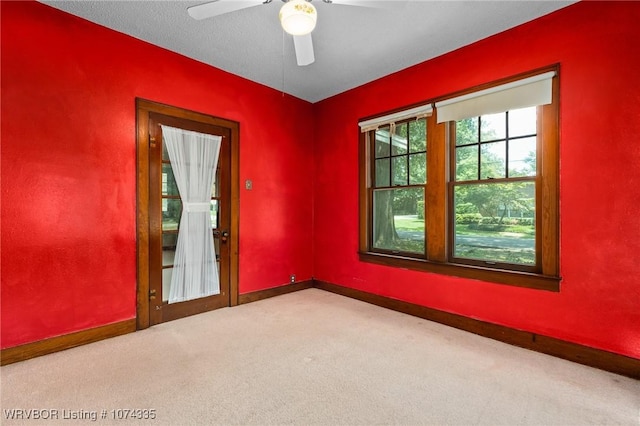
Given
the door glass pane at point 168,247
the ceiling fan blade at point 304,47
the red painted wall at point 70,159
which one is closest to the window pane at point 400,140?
the ceiling fan blade at point 304,47

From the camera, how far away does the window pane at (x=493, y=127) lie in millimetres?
3023

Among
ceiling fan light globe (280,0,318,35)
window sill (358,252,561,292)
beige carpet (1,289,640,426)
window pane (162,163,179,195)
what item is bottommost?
beige carpet (1,289,640,426)

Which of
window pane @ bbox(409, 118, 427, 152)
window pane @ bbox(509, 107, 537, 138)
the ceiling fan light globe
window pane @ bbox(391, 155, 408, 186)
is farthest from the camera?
window pane @ bbox(391, 155, 408, 186)

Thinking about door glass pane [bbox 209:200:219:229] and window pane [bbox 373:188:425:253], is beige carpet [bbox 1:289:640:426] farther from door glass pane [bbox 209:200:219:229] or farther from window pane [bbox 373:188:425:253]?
door glass pane [bbox 209:200:219:229]

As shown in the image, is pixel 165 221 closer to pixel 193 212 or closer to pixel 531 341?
pixel 193 212

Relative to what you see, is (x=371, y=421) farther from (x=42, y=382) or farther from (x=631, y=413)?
(x=42, y=382)

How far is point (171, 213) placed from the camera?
3.39 meters

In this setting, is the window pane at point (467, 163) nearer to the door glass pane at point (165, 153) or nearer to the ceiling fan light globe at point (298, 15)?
the ceiling fan light globe at point (298, 15)

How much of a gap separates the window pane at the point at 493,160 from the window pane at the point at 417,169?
25.2 inches

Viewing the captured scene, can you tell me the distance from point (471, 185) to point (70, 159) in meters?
3.96

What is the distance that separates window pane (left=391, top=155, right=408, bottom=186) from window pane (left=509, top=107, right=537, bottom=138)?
3.95ft

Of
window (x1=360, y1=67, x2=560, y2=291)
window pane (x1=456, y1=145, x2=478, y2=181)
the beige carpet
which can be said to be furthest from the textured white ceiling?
the beige carpet

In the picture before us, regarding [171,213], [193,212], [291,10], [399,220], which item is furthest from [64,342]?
[399,220]

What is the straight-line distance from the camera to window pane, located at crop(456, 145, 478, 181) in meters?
3.22
